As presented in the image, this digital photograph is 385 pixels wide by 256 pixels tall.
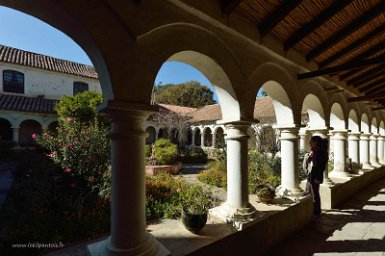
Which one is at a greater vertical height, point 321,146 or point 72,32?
point 72,32

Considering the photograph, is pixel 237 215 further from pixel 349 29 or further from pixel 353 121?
pixel 353 121

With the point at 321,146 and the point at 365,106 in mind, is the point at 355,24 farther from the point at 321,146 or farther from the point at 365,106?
the point at 365,106

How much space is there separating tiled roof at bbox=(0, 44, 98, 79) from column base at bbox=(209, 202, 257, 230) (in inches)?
756

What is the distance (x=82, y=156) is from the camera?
6.31 meters

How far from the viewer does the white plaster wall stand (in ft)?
55.7

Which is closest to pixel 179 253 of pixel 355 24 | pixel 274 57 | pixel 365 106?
pixel 274 57

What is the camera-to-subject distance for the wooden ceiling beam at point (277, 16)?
326cm

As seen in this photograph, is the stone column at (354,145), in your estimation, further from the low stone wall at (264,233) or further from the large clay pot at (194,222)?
the large clay pot at (194,222)

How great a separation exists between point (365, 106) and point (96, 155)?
10264mm

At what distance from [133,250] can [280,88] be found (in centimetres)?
382

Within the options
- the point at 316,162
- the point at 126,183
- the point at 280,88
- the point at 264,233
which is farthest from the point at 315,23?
the point at 126,183

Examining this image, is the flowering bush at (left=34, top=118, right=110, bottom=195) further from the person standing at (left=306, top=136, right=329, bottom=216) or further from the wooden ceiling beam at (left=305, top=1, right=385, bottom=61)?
the wooden ceiling beam at (left=305, top=1, right=385, bottom=61)

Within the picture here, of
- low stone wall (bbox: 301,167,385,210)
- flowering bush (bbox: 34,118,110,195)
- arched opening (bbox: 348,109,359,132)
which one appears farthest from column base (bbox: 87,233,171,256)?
arched opening (bbox: 348,109,359,132)

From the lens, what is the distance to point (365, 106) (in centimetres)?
933
